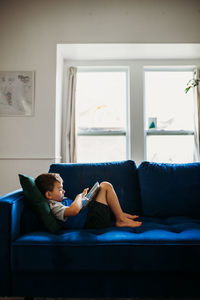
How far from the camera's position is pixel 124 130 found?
3.39 metres

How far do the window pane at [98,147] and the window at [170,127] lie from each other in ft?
1.42

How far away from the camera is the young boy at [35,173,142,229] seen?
1522 millimetres

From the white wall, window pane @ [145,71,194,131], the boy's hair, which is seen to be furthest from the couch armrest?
window pane @ [145,71,194,131]

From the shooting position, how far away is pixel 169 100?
3404 mm

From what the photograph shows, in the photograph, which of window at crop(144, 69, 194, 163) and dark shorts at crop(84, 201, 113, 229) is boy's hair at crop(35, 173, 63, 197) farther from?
window at crop(144, 69, 194, 163)

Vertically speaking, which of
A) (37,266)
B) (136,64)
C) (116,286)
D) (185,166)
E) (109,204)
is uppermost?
(136,64)

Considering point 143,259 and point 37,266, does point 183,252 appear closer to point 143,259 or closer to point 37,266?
point 143,259

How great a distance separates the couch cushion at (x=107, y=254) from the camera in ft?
4.09

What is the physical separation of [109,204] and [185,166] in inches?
31.1

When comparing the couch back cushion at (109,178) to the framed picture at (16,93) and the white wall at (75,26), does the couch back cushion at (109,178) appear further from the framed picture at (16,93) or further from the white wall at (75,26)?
the white wall at (75,26)

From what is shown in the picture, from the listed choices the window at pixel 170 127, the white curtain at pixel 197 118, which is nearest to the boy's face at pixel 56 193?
the window at pixel 170 127

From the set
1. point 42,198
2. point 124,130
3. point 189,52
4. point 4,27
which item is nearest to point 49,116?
point 124,130

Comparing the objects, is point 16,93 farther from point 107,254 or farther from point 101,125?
point 107,254

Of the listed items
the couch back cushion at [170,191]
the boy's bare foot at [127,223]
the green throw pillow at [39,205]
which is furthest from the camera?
the couch back cushion at [170,191]
